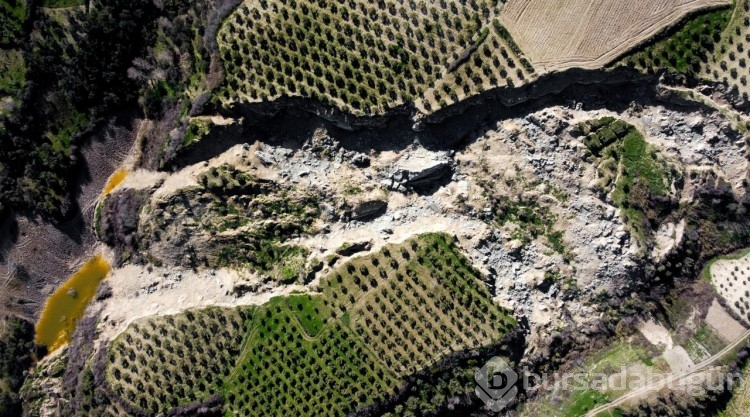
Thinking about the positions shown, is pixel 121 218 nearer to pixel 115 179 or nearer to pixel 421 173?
pixel 115 179

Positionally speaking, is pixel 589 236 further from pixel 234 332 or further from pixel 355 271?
pixel 234 332

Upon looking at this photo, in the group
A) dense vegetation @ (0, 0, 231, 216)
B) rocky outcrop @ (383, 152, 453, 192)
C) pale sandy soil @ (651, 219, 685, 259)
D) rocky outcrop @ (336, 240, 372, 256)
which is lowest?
pale sandy soil @ (651, 219, 685, 259)

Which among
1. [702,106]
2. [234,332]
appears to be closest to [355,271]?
[234,332]

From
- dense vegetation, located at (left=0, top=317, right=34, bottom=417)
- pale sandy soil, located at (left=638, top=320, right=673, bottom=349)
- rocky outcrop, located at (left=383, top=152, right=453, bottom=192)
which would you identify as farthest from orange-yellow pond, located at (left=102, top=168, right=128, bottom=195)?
pale sandy soil, located at (left=638, top=320, right=673, bottom=349)

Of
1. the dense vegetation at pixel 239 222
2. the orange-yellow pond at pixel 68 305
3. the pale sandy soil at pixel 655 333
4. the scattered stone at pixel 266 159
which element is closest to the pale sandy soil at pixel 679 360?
the pale sandy soil at pixel 655 333

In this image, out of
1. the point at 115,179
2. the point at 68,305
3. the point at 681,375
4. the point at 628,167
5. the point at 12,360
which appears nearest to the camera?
the point at 628,167

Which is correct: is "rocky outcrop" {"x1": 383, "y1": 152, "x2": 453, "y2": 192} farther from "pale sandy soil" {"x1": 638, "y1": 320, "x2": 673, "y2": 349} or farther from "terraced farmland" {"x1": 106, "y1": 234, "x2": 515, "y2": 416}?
"pale sandy soil" {"x1": 638, "y1": 320, "x2": 673, "y2": 349}

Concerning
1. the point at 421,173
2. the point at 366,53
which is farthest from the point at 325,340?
the point at 366,53
